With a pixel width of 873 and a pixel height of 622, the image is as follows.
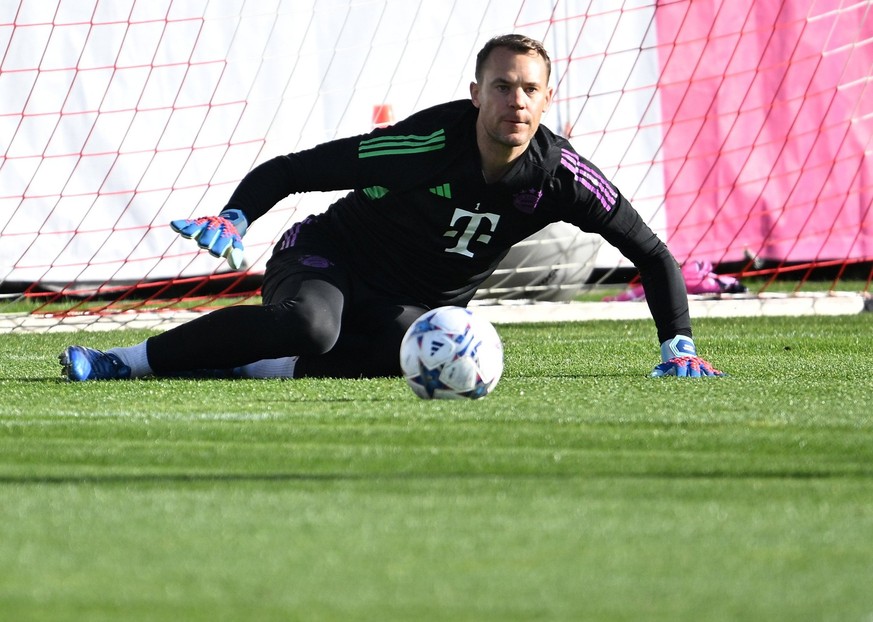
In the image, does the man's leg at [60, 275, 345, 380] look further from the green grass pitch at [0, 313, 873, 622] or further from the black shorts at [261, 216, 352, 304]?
the green grass pitch at [0, 313, 873, 622]

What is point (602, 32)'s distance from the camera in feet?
32.6

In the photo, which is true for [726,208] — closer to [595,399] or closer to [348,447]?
[595,399]

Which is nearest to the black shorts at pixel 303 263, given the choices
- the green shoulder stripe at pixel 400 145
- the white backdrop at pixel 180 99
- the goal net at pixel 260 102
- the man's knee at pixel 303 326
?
the man's knee at pixel 303 326

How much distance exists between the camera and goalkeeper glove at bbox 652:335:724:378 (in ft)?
15.6

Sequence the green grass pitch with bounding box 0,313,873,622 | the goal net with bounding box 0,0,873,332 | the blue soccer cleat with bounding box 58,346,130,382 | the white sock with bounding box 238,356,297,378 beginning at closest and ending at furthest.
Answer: the green grass pitch with bounding box 0,313,873,622 → the blue soccer cleat with bounding box 58,346,130,382 → the white sock with bounding box 238,356,297,378 → the goal net with bounding box 0,0,873,332

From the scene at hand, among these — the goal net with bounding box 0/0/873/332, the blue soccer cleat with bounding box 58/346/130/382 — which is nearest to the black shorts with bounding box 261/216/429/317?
the blue soccer cleat with bounding box 58/346/130/382

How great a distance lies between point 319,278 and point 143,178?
4.76 meters

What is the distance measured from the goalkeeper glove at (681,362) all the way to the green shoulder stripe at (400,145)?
1.06m

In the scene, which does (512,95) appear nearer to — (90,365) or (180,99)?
(90,365)

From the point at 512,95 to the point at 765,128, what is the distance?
6523 millimetres

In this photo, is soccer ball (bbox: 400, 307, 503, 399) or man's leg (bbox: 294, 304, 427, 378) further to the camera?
man's leg (bbox: 294, 304, 427, 378)

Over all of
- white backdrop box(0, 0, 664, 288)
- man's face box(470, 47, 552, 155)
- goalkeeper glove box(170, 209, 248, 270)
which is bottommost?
goalkeeper glove box(170, 209, 248, 270)

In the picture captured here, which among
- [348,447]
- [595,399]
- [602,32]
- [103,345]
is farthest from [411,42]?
[348,447]

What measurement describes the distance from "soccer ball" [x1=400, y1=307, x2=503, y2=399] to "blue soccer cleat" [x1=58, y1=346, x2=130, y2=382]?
1135 millimetres
